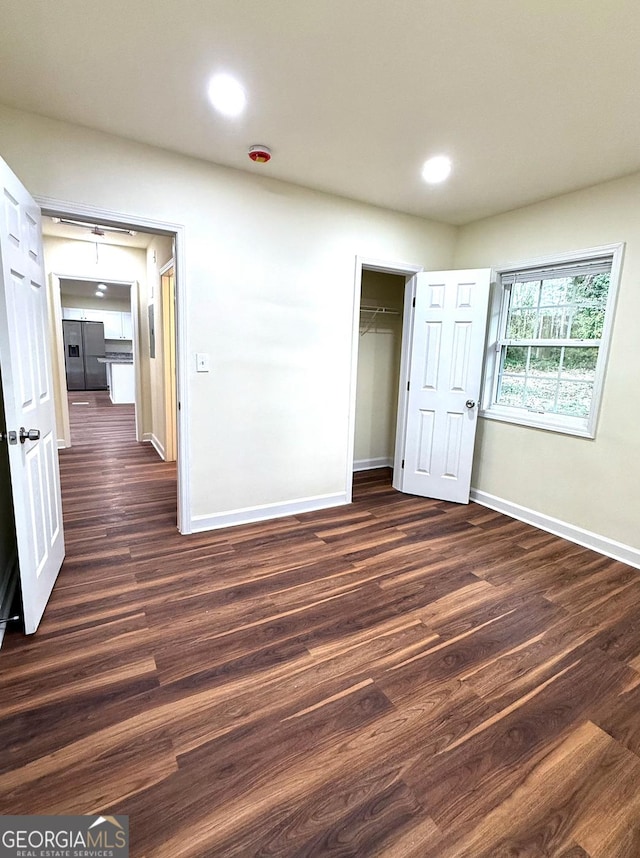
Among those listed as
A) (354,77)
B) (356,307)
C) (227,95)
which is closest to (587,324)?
(356,307)

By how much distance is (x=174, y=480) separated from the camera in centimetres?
424

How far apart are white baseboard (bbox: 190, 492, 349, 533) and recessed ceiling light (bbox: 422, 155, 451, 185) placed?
2611mm

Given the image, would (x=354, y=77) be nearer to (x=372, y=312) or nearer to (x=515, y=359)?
(x=515, y=359)

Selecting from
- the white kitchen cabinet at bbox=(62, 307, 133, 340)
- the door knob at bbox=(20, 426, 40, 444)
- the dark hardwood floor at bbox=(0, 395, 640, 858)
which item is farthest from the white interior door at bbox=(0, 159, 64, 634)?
the white kitchen cabinet at bbox=(62, 307, 133, 340)

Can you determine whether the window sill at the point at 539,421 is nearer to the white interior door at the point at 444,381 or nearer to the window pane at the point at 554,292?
the white interior door at the point at 444,381

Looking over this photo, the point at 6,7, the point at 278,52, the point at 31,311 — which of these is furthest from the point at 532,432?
the point at 6,7

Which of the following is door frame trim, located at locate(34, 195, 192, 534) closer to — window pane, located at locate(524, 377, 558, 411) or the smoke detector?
the smoke detector

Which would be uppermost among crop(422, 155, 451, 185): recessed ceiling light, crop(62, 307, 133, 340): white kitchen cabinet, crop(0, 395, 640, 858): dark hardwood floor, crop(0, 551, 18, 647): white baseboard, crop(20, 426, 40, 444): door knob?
crop(422, 155, 451, 185): recessed ceiling light

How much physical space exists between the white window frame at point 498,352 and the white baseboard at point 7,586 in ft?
12.4

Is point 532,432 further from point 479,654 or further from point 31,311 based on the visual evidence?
point 31,311

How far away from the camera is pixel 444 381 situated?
3.80 meters

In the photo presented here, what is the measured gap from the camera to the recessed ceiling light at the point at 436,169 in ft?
8.57

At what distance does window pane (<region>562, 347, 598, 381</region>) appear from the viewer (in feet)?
10.1

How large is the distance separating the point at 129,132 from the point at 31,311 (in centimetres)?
124
